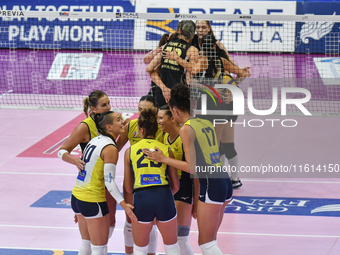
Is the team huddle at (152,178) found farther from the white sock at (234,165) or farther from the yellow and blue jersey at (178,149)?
the white sock at (234,165)

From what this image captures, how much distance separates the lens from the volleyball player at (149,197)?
4113mm

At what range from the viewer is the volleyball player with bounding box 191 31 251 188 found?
23.1 feet

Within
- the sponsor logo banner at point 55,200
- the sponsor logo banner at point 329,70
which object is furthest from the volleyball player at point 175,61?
the sponsor logo banner at point 329,70

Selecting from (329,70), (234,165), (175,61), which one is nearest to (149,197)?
(175,61)

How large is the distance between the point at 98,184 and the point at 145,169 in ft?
1.73

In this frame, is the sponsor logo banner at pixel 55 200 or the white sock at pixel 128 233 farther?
the sponsor logo banner at pixel 55 200

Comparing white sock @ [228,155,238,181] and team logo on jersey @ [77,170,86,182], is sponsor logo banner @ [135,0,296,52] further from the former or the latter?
team logo on jersey @ [77,170,86,182]

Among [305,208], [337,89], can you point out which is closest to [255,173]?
[305,208]

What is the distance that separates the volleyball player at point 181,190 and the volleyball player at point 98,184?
56cm

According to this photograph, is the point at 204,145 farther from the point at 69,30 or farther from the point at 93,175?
the point at 69,30

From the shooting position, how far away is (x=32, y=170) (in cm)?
842

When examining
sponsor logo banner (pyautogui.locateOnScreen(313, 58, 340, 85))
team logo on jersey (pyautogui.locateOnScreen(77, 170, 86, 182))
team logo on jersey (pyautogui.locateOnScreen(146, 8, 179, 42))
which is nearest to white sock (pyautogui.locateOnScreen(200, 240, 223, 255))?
team logo on jersey (pyautogui.locateOnScreen(77, 170, 86, 182))

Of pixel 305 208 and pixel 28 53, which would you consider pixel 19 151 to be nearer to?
pixel 305 208

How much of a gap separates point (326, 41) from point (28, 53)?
11.0 metres
